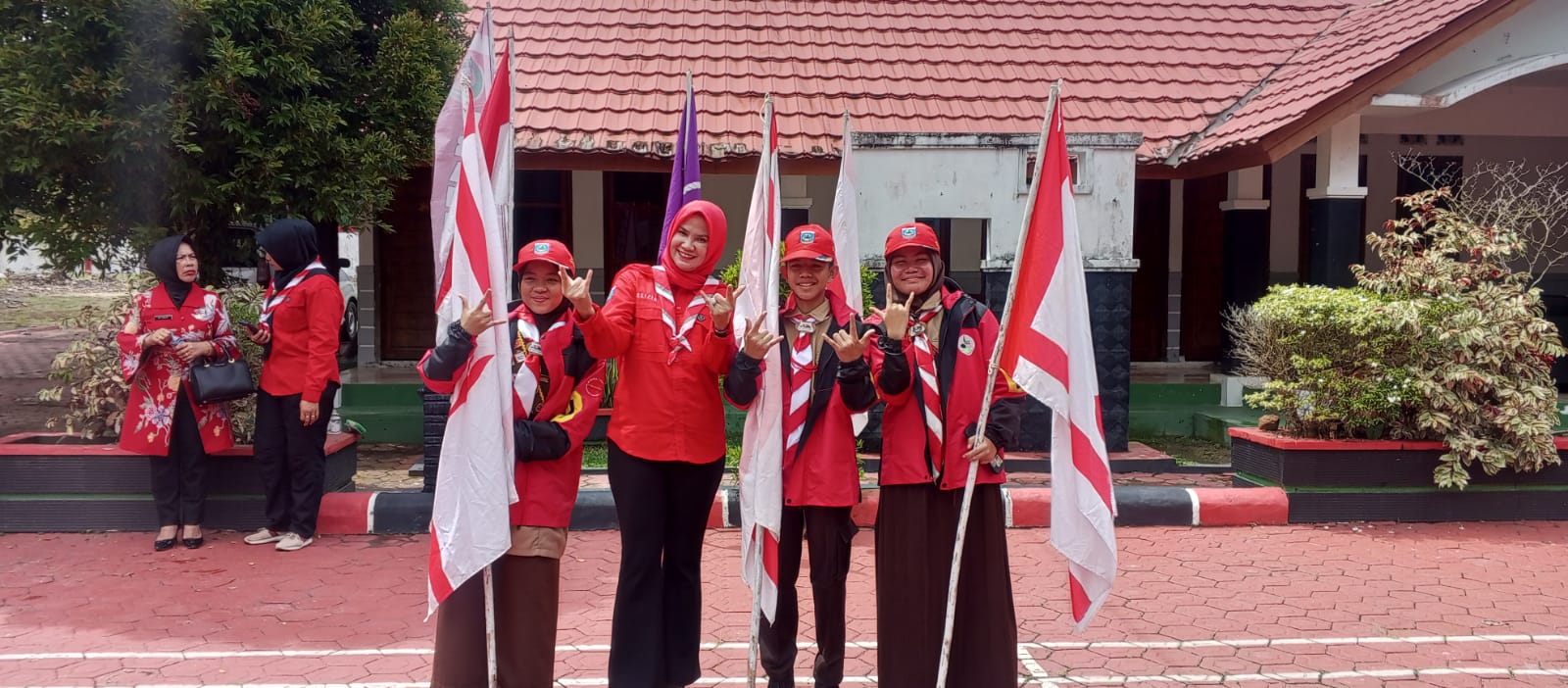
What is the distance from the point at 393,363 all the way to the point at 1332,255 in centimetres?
867

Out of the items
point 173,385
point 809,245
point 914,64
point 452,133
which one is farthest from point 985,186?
point 173,385

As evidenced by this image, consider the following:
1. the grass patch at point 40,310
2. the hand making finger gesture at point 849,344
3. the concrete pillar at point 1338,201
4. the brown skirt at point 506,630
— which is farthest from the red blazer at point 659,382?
the grass patch at point 40,310

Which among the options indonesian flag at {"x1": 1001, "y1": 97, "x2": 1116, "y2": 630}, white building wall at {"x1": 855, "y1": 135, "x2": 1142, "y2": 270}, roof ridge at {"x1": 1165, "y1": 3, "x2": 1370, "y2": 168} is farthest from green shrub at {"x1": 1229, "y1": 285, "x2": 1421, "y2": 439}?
indonesian flag at {"x1": 1001, "y1": 97, "x2": 1116, "y2": 630}

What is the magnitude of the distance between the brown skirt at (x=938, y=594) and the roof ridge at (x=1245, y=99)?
672 cm

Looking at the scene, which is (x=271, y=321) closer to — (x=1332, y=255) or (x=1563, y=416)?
(x=1332, y=255)

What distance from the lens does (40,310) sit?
2406 centimetres

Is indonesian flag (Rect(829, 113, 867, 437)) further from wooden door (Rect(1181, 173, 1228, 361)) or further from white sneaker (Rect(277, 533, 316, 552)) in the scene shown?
wooden door (Rect(1181, 173, 1228, 361))

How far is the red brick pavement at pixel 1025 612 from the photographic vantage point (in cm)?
420

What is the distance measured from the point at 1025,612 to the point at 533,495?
2.52 meters

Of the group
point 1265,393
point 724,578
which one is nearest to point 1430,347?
point 1265,393

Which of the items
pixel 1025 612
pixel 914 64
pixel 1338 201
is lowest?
pixel 1025 612

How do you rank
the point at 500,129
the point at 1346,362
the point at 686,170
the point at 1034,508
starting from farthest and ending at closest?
the point at 1346,362
the point at 1034,508
the point at 686,170
the point at 500,129

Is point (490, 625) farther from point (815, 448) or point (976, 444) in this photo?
point (976, 444)

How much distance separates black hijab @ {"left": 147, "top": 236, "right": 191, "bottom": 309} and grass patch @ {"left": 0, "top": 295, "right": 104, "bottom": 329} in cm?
1702
